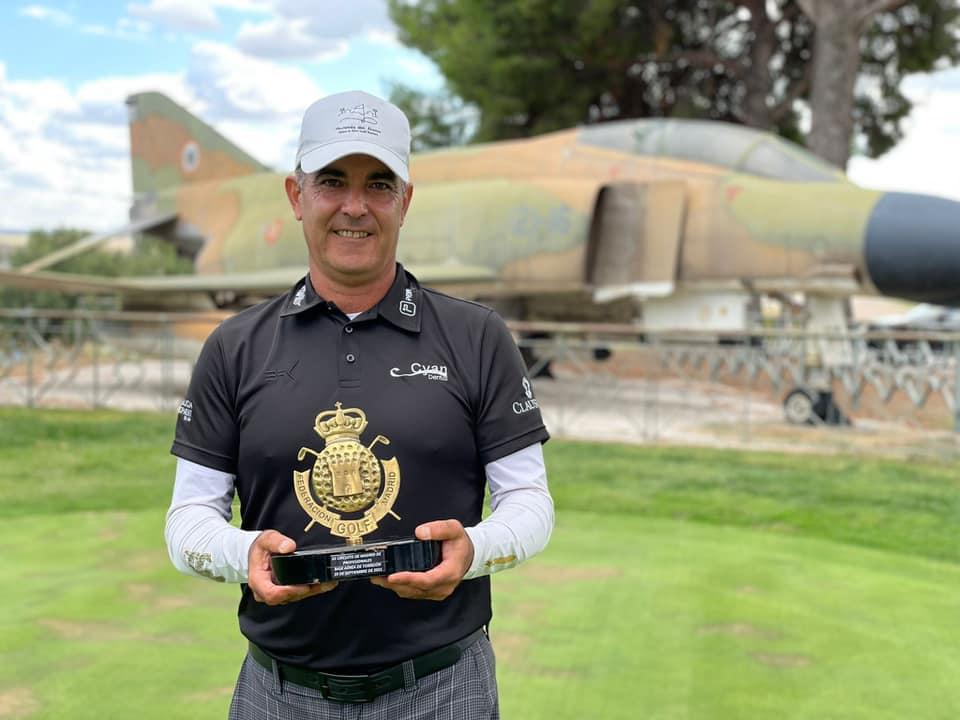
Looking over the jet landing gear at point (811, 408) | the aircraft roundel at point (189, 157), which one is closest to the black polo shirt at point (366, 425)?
the jet landing gear at point (811, 408)

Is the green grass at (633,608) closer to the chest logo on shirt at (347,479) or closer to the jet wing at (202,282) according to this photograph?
the chest logo on shirt at (347,479)

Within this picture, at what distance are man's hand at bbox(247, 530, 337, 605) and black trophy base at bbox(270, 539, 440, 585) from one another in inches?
0.6

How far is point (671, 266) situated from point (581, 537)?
6572 mm

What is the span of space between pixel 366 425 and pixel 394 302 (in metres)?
0.26

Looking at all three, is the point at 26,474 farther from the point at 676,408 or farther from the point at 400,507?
the point at 676,408

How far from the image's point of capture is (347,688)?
5.58 ft

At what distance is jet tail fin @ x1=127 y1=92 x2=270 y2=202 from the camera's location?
18844 millimetres

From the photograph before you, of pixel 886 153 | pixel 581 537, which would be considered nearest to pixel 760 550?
pixel 581 537

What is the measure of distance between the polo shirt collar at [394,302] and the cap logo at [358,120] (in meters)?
0.30

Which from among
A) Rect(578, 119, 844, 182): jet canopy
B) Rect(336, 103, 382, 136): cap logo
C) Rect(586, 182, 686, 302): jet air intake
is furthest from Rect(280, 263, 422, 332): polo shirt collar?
Rect(578, 119, 844, 182): jet canopy

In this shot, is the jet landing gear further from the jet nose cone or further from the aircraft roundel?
the aircraft roundel

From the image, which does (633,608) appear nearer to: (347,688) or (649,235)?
(347,688)

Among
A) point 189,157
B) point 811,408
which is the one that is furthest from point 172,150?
point 811,408

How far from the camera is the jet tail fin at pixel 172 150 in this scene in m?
18.8
